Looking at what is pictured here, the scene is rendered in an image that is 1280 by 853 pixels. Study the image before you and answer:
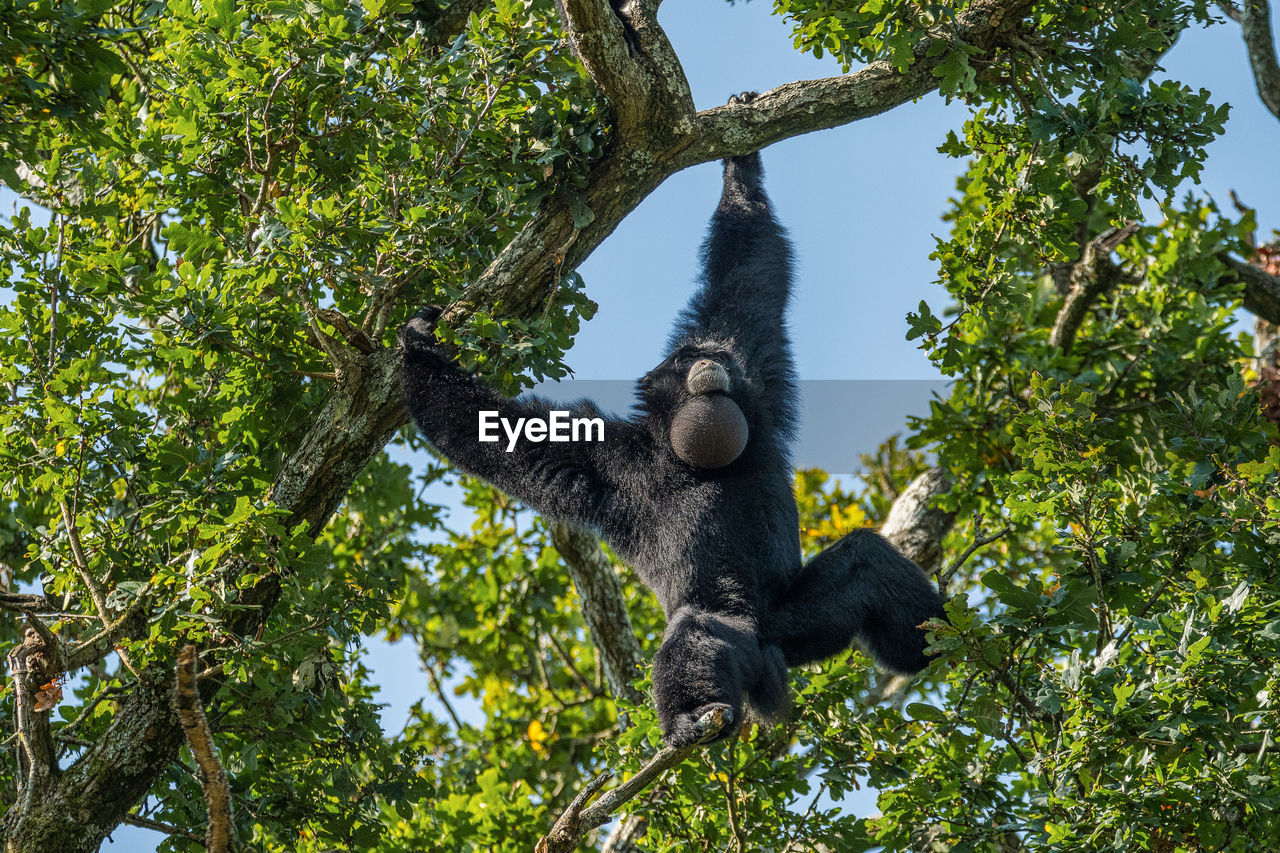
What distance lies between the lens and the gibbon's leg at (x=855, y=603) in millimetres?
5559

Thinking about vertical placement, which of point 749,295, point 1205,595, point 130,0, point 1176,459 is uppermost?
point 130,0

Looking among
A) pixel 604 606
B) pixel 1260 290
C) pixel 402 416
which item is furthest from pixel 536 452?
pixel 1260 290

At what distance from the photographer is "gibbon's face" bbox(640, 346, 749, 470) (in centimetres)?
550

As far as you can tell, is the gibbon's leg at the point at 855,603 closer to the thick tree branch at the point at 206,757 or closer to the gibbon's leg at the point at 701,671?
the gibbon's leg at the point at 701,671

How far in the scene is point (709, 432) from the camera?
549 cm

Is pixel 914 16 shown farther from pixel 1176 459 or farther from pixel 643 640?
pixel 643 640

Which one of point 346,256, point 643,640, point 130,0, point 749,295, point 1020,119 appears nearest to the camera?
point 346,256

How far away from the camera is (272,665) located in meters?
5.29

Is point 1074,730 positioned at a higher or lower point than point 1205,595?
lower

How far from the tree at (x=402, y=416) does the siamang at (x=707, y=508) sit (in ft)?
0.93

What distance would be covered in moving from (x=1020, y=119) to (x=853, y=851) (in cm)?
390

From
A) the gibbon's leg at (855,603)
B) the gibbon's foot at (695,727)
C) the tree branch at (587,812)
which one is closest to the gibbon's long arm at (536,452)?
the gibbon's leg at (855,603)

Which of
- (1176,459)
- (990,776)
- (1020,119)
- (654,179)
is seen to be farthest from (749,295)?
(990,776)

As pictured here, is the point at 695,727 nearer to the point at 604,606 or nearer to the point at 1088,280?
the point at 604,606
